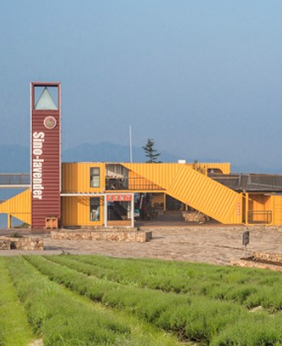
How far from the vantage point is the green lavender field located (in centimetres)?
640

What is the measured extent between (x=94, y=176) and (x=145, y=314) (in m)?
36.5

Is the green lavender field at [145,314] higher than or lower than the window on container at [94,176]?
lower

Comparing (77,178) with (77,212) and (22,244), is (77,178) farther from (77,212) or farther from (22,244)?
(22,244)

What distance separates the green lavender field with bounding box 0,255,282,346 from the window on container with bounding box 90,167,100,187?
32.1 m

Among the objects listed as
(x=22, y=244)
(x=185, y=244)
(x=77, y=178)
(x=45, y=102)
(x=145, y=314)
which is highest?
(x=45, y=102)

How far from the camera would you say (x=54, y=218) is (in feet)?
140

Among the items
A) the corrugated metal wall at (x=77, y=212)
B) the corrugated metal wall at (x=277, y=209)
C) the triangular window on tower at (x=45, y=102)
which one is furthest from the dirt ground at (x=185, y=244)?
the triangular window on tower at (x=45, y=102)

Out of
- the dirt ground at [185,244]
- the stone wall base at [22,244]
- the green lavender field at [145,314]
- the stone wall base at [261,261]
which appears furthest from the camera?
the stone wall base at [22,244]

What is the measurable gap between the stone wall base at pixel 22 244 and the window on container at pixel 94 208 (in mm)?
14346

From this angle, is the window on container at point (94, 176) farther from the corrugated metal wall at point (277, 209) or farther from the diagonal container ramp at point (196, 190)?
the corrugated metal wall at point (277, 209)

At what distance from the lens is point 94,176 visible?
44656mm

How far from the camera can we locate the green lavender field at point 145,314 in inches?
252

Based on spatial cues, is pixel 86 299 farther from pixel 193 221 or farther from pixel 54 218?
pixel 193 221

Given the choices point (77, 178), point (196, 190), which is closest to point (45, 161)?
point (77, 178)
